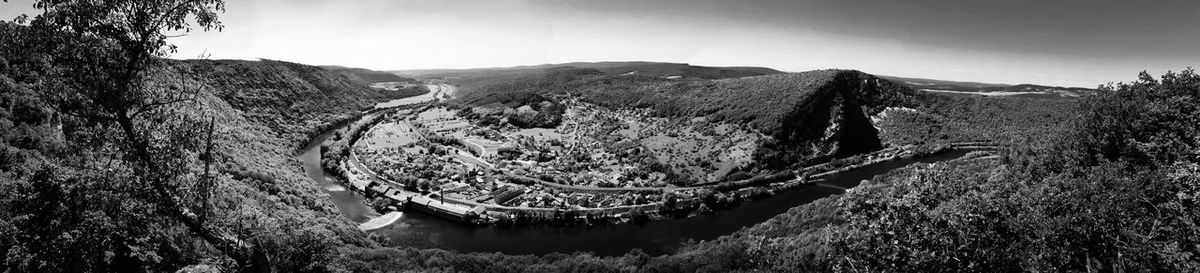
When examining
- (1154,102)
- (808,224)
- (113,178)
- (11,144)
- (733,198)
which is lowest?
(733,198)

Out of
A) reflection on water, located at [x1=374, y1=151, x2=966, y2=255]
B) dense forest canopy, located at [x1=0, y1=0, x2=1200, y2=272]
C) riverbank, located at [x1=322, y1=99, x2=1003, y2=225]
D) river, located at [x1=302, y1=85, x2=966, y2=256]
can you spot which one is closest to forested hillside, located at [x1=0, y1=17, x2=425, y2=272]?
dense forest canopy, located at [x1=0, y1=0, x2=1200, y2=272]

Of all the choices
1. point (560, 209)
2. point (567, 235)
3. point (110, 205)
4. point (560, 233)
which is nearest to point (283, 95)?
point (560, 209)

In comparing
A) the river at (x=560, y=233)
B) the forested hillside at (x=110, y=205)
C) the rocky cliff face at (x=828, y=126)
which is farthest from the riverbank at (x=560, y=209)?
the forested hillside at (x=110, y=205)

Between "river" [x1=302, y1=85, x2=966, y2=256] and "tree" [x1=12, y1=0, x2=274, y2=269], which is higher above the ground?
"tree" [x1=12, y1=0, x2=274, y2=269]

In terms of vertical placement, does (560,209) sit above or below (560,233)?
above

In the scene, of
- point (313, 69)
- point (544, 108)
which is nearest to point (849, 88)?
point (544, 108)

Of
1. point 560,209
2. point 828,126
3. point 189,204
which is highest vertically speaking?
point 189,204

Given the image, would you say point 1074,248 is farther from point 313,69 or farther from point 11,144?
point 313,69

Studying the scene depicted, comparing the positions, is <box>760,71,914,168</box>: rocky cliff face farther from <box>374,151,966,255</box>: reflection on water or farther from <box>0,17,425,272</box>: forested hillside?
<box>0,17,425,272</box>: forested hillside

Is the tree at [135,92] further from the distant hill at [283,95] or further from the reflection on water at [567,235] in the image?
the distant hill at [283,95]

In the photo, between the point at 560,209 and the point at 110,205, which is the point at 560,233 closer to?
the point at 560,209

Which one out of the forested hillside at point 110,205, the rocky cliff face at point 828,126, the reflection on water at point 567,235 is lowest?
the reflection on water at point 567,235
